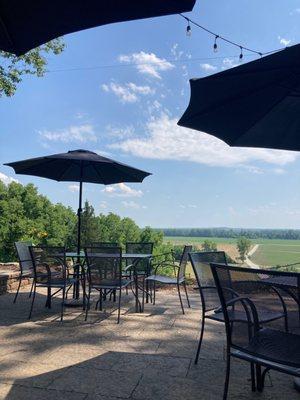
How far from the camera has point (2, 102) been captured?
32.5 ft

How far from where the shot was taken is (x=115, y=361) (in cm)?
300

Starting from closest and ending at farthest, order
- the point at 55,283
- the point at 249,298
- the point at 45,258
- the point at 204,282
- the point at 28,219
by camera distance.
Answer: the point at 249,298, the point at 204,282, the point at 55,283, the point at 45,258, the point at 28,219

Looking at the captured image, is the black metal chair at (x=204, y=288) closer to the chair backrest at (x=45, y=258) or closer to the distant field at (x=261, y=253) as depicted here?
the chair backrest at (x=45, y=258)

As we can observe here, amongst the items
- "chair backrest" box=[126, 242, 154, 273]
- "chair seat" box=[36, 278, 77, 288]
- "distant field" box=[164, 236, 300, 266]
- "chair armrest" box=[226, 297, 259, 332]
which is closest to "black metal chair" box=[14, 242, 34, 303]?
"chair seat" box=[36, 278, 77, 288]

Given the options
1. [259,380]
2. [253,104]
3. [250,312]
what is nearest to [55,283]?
[259,380]

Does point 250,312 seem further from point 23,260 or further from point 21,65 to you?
point 21,65

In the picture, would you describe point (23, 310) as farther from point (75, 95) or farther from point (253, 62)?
point (75, 95)

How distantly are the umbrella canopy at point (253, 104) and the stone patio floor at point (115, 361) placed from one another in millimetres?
1998

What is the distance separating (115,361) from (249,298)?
1.38 m

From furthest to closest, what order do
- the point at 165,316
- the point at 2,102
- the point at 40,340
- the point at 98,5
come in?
the point at 2,102, the point at 165,316, the point at 40,340, the point at 98,5

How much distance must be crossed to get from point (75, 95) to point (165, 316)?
8270mm

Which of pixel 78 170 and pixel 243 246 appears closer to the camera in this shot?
pixel 78 170

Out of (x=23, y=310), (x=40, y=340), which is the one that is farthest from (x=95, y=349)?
(x=23, y=310)

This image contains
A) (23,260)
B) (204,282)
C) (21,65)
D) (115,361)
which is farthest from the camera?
(21,65)
